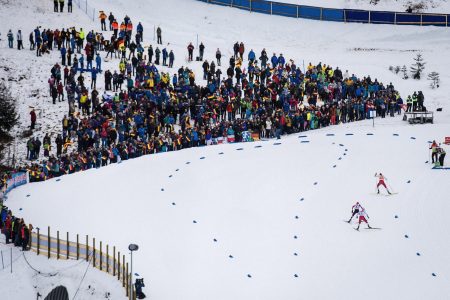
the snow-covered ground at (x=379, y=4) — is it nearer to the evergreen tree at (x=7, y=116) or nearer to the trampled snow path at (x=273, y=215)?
the trampled snow path at (x=273, y=215)

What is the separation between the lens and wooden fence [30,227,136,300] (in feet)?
116

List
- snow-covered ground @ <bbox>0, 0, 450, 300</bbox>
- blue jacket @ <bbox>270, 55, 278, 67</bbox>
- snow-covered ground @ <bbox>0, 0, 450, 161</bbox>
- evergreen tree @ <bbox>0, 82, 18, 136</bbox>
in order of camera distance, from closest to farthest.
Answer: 1. snow-covered ground @ <bbox>0, 0, 450, 300</bbox>
2. evergreen tree @ <bbox>0, 82, 18, 136</bbox>
3. blue jacket @ <bbox>270, 55, 278, 67</bbox>
4. snow-covered ground @ <bbox>0, 0, 450, 161</bbox>

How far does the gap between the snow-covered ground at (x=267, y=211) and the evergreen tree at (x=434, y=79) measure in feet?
16.8

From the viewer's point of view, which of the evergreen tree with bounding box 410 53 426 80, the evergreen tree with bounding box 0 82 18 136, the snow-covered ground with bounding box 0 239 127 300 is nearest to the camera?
the snow-covered ground with bounding box 0 239 127 300

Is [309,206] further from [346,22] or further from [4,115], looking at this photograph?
[346,22]

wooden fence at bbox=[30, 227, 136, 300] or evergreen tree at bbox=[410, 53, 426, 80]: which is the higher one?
evergreen tree at bbox=[410, 53, 426, 80]

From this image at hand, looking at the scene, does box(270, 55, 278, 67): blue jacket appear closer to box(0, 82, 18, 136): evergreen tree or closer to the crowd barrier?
the crowd barrier

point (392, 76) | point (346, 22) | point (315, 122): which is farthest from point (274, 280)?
point (346, 22)

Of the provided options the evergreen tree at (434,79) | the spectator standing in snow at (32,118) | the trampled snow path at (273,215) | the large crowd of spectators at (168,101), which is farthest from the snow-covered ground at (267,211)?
the evergreen tree at (434,79)

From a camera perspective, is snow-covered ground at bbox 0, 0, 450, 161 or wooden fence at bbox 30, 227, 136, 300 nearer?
wooden fence at bbox 30, 227, 136, 300

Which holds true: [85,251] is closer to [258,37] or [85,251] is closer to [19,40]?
[19,40]

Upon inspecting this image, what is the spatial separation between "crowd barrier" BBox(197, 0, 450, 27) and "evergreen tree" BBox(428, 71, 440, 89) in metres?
8.83

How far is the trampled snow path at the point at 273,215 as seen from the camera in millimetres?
35406

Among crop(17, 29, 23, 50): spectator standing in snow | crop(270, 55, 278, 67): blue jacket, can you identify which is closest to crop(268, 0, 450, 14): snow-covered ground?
crop(270, 55, 278, 67): blue jacket
